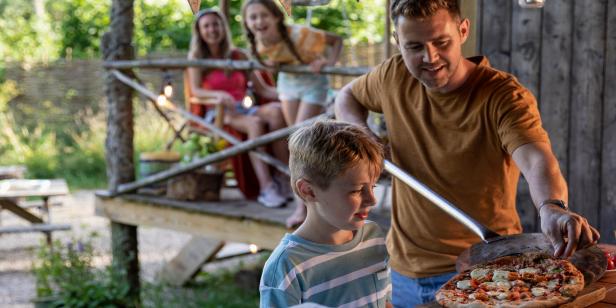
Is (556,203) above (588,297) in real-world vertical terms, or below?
above

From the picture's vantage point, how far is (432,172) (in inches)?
105

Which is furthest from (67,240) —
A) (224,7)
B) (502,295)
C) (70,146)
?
(502,295)

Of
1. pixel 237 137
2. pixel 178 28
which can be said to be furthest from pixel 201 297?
pixel 178 28

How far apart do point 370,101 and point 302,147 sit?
3.34ft

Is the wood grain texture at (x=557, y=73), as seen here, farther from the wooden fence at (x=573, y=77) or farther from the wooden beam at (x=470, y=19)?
the wooden beam at (x=470, y=19)

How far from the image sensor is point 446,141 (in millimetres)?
2623

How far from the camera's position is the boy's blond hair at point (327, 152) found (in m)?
1.96

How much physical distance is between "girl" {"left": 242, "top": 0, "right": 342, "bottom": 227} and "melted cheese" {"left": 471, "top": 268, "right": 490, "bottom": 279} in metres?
3.22

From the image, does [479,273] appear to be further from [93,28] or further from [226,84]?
[93,28]

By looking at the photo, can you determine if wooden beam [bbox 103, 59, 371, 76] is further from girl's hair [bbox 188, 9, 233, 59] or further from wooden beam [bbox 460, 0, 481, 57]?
wooden beam [bbox 460, 0, 481, 57]

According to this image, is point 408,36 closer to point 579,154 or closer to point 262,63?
point 579,154

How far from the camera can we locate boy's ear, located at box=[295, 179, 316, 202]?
79.0 inches

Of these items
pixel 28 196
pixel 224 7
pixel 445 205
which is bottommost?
pixel 28 196

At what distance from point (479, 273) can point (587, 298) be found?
273 mm
